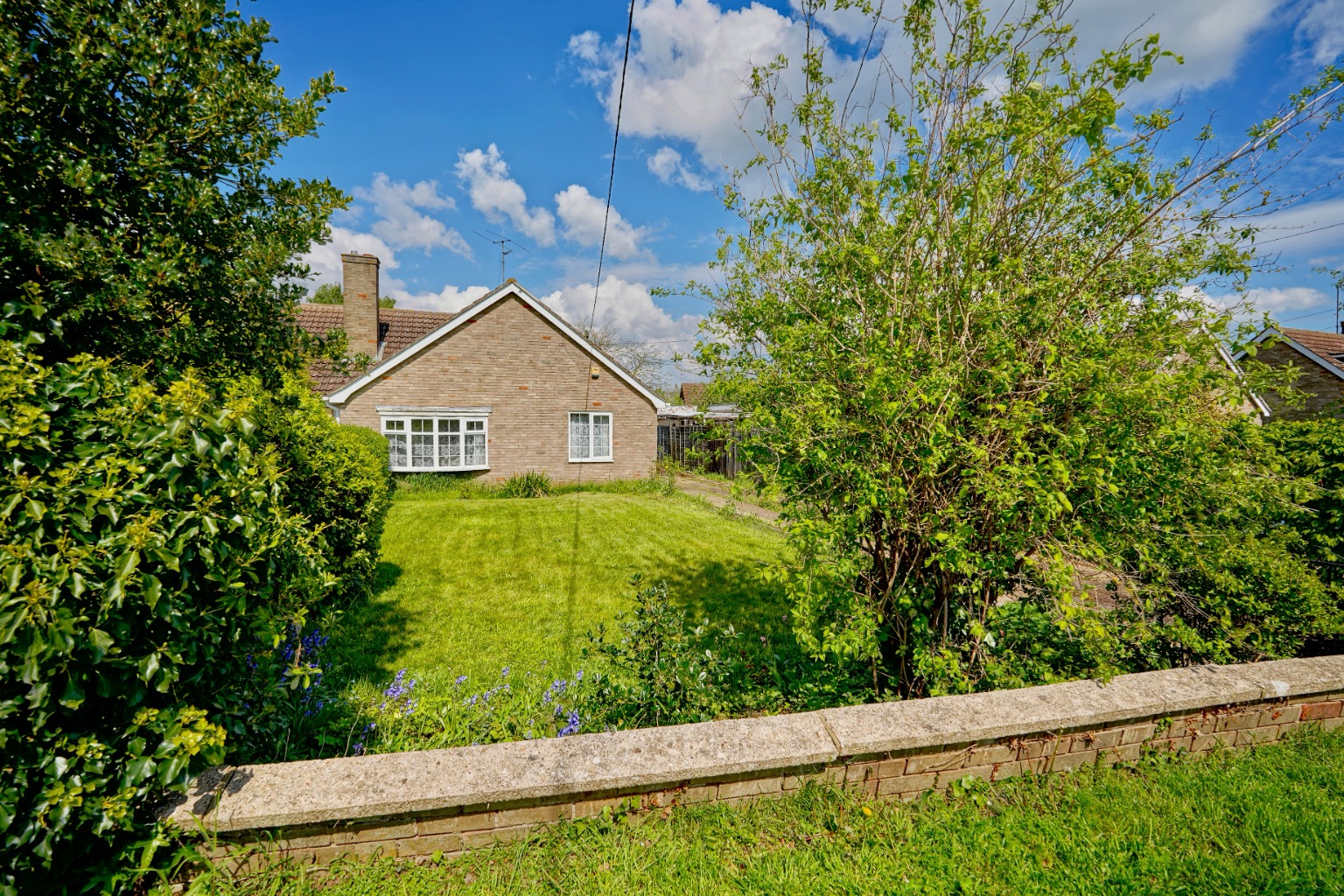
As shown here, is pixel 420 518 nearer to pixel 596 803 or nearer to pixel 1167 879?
pixel 596 803

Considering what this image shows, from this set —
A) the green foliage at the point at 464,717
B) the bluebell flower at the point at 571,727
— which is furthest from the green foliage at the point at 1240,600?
the green foliage at the point at 464,717

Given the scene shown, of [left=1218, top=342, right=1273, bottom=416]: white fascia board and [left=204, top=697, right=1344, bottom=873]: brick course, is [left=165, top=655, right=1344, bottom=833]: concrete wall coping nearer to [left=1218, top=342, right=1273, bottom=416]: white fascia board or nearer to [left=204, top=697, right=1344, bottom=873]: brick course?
[left=204, top=697, right=1344, bottom=873]: brick course

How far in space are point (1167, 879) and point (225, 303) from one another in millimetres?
5450

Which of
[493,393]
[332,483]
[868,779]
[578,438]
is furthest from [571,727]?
[578,438]

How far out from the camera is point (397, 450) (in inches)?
555

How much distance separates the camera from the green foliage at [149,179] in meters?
2.21

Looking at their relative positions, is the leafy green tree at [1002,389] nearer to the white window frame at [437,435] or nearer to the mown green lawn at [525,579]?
the mown green lawn at [525,579]

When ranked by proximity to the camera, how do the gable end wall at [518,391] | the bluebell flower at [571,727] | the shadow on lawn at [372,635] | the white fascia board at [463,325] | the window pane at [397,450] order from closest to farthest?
the bluebell flower at [571,727] < the shadow on lawn at [372,635] < the white fascia board at [463,325] < the window pane at [397,450] < the gable end wall at [518,391]

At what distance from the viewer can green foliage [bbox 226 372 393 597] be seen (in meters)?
4.14

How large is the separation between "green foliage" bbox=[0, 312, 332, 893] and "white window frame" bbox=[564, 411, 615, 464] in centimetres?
1379

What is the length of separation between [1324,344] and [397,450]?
30.6 metres

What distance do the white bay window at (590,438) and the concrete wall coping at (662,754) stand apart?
13.7 meters

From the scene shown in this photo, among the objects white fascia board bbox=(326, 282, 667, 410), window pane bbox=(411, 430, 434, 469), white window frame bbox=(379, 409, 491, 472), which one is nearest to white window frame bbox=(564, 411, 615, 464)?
white fascia board bbox=(326, 282, 667, 410)

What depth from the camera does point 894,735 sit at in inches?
98.2
